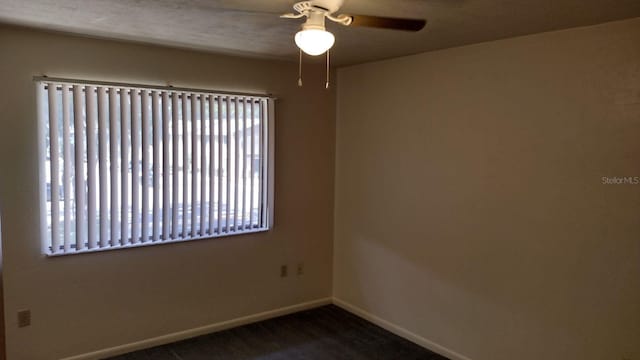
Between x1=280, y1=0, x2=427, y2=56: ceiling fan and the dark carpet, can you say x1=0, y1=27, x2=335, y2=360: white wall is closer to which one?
the dark carpet

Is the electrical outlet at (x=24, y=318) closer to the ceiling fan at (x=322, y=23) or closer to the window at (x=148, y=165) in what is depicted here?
the window at (x=148, y=165)

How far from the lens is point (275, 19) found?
2.69 metres

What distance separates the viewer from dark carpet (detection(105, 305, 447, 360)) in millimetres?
3643

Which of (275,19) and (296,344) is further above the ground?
(275,19)

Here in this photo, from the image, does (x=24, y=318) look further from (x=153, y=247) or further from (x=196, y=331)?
(x=196, y=331)

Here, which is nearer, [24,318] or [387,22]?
[387,22]

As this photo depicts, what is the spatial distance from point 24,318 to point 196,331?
1256 millimetres

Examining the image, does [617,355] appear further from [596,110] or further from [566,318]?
[596,110]

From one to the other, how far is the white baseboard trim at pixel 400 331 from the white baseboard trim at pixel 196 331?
254 mm

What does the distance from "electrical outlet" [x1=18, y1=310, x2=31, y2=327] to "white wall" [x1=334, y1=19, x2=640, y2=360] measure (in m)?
2.64

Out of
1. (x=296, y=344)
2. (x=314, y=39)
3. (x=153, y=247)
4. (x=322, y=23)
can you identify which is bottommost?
(x=296, y=344)

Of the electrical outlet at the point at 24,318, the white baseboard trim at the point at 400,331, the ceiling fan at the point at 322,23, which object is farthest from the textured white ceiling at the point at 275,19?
the white baseboard trim at the point at 400,331

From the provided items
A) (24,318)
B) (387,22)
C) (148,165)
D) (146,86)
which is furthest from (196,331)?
(387,22)

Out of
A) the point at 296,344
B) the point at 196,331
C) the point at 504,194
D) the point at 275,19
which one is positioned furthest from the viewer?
the point at 196,331
